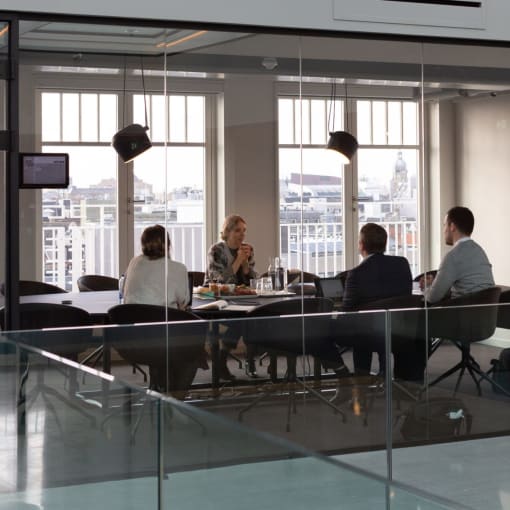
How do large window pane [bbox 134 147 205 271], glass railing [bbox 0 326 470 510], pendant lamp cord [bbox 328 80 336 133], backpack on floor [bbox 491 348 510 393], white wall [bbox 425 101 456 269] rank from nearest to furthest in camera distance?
1. glass railing [bbox 0 326 470 510]
2. large window pane [bbox 134 147 205 271]
3. backpack on floor [bbox 491 348 510 393]
4. pendant lamp cord [bbox 328 80 336 133]
5. white wall [bbox 425 101 456 269]

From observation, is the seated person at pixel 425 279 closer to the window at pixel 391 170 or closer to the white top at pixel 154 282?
the window at pixel 391 170

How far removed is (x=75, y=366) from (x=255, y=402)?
6.13 feet

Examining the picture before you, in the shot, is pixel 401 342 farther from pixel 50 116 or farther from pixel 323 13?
pixel 50 116

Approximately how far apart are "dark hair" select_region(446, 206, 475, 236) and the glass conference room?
0.31ft

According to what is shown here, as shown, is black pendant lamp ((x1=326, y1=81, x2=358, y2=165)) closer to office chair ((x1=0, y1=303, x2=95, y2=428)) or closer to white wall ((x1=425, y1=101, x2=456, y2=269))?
white wall ((x1=425, y1=101, x2=456, y2=269))

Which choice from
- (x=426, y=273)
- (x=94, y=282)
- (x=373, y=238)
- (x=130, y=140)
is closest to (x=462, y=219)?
(x=426, y=273)

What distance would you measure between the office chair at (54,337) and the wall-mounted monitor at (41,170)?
2.25 ft

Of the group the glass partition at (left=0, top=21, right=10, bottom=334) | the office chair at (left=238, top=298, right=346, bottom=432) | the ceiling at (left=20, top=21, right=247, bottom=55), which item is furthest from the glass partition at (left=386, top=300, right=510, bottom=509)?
the glass partition at (left=0, top=21, right=10, bottom=334)

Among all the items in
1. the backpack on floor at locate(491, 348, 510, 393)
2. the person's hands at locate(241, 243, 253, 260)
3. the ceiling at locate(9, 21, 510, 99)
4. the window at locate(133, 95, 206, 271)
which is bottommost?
the backpack on floor at locate(491, 348, 510, 393)

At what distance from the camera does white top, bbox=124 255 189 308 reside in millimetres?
6211

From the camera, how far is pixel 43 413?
4.41 meters

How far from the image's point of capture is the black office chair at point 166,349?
5.70m

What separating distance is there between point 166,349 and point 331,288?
1382mm

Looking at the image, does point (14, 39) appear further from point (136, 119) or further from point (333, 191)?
point (333, 191)
